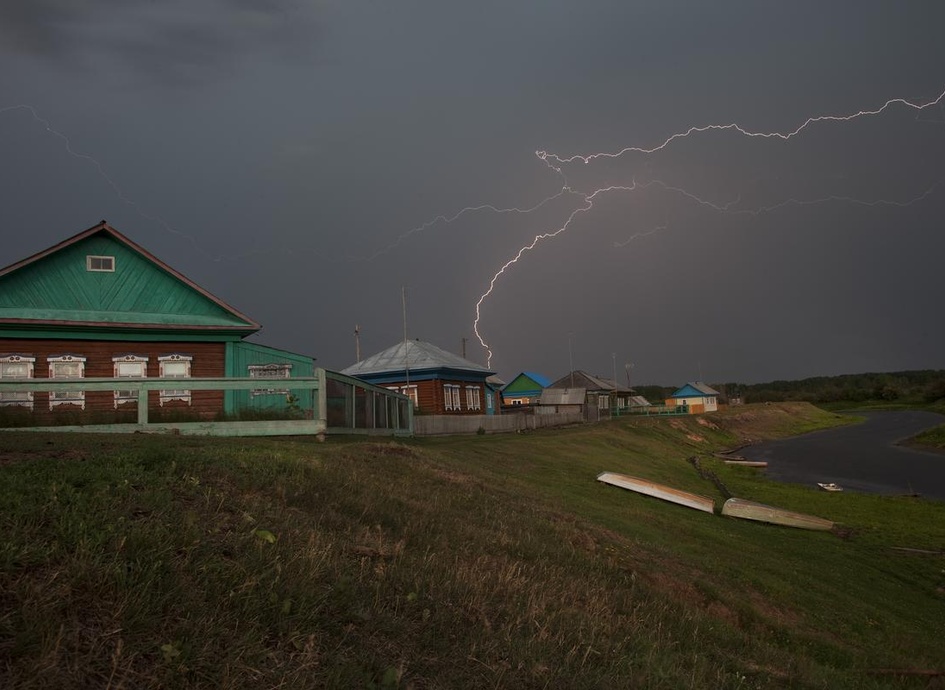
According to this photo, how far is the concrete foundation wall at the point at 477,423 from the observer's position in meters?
42.9

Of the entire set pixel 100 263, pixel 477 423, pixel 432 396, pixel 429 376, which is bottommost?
pixel 477 423

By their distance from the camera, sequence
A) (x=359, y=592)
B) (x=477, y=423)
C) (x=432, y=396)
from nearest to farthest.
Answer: (x=359, y=592) → (x=477, y=423) → (x=432, y=396)

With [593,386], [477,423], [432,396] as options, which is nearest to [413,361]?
[432,396]

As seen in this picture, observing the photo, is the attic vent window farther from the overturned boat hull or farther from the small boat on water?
the overturned boat hull

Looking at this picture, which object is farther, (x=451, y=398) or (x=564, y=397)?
(x=564, y=397)

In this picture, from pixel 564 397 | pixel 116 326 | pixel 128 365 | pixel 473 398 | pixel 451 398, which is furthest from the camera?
pixel 564 397

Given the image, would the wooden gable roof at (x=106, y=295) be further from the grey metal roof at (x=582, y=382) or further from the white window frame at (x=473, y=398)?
the grey metal roof at (x=582, y=382)

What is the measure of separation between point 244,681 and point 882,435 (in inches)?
3690

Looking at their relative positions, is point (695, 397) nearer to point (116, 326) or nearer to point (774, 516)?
point (774, 516)

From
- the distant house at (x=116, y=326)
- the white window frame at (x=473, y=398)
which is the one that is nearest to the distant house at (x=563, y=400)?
the white window frame at (x=473, y=398)

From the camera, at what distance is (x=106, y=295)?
1083 inches

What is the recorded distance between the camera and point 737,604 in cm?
1144

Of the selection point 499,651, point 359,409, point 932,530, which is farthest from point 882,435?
point 499,651

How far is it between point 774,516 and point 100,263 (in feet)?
90.6
